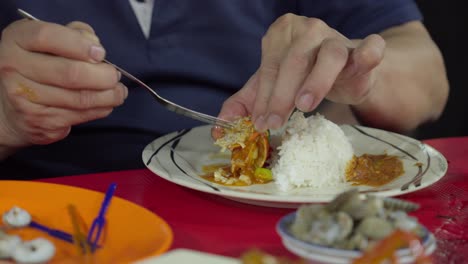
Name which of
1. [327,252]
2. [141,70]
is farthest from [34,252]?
[141,70]

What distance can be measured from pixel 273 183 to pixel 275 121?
94 millimetres

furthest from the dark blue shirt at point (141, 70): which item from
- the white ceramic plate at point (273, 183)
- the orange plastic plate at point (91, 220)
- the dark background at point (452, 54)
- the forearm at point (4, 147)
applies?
the dark background at point (452, 54)

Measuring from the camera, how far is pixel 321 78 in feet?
3.66

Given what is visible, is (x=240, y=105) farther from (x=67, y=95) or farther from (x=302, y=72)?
(x=67, y=95)

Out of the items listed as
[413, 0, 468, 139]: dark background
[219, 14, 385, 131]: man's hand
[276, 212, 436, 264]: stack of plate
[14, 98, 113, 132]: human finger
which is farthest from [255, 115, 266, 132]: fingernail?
[413, 0, 468, 139]: dark background

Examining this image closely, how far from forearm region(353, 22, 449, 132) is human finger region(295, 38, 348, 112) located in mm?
425

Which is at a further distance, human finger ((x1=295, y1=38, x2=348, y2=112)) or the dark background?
the dark background

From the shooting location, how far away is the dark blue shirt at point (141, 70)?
1596mm

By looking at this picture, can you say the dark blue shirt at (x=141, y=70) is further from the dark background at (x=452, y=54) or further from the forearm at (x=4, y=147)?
the dark background at (x=452, y=54)

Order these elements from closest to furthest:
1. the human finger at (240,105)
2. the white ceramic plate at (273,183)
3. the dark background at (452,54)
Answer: the white ceramic plate at (273,183) → the human finger at (240,105) → the dark background at (452,54)

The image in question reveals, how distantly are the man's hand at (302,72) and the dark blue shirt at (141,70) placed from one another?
1.10 ft

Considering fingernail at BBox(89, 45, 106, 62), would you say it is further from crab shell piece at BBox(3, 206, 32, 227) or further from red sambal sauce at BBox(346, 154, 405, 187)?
red sambal sauce at BBox(346, 154, 405, 187)

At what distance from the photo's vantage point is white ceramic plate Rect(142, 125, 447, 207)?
103cm

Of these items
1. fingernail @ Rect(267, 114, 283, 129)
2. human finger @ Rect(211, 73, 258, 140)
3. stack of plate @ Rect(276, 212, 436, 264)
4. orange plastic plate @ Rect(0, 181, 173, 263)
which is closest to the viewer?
stack of plate @ Rect(276, 212, 436, 264)
